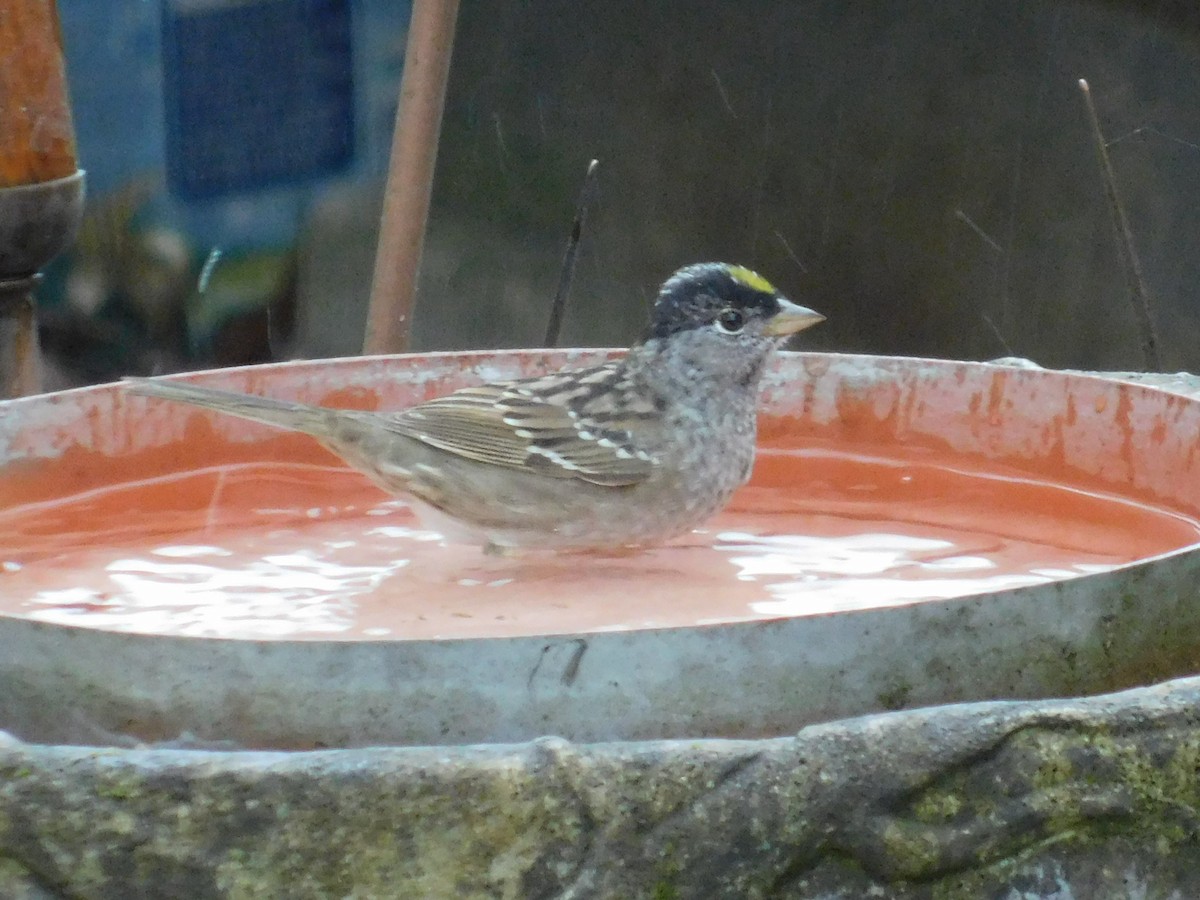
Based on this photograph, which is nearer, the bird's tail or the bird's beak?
the bird's tail

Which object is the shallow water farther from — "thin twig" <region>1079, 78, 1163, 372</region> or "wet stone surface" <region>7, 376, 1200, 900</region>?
"thin twig" <region>1079, 78, 1163, 372</region>

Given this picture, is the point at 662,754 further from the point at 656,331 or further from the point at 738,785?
the point at 656,331

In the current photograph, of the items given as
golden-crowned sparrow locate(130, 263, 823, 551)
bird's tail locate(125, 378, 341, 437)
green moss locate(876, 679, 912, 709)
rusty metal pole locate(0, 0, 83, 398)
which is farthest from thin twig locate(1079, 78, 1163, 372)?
rusty metal pole locate(0, 0, 83, 398)

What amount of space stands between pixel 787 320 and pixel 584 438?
0.43 metres

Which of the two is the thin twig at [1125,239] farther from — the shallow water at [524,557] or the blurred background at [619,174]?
the blurred background at [619,174]

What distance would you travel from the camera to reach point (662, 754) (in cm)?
157

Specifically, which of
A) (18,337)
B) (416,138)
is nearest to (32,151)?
(18,337)

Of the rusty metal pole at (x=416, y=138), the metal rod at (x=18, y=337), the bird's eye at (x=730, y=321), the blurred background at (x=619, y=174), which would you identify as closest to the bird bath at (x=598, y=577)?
the bird's eye at (x=730, y=321)

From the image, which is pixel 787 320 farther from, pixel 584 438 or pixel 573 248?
pixel 573 248

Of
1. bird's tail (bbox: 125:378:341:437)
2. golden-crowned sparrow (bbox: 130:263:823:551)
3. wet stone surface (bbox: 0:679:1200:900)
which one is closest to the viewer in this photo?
wet stone surface (bbox: 0:679:1200:900)

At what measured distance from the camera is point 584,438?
9.85 feet

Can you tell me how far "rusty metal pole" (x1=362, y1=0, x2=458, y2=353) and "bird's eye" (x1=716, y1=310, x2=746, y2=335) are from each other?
990mm

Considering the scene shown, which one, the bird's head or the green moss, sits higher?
the bird's head

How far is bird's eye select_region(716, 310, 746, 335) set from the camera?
3.12 metres
